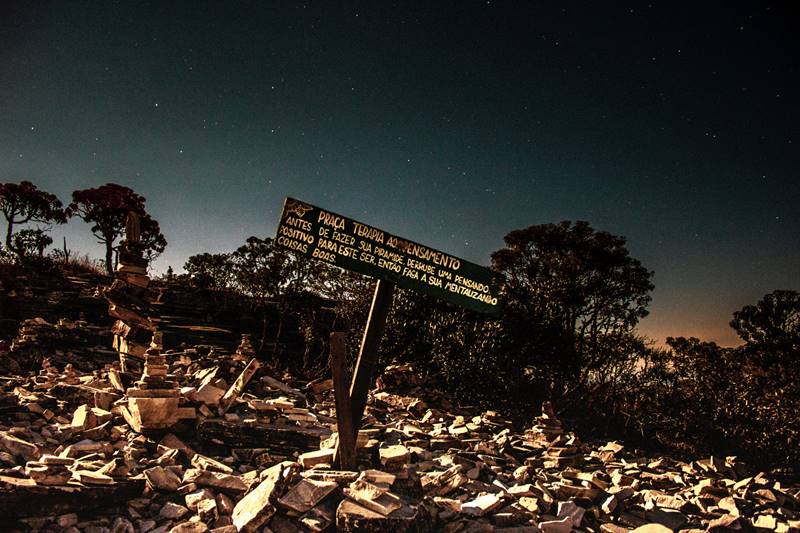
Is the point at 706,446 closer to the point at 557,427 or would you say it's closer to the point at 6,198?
the point at 557,427

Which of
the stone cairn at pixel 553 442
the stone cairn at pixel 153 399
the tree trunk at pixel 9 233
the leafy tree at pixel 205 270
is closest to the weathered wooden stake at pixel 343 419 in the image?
the stone cairn at pixel 153 399

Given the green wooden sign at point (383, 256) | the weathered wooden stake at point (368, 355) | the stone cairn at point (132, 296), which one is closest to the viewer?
the green wooden sign at point (383, 256)

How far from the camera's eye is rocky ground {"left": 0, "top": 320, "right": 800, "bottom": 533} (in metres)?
4.64

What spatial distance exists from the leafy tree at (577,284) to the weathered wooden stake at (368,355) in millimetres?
7413

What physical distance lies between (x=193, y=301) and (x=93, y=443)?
59.9 ft

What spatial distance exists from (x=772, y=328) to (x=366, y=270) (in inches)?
650

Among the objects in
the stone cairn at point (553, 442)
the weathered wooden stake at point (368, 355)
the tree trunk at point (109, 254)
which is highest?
the tree trunk at point (109, 254)

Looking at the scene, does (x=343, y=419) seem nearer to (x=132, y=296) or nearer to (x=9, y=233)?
(x=132, y=296)

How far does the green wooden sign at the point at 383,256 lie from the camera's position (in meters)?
5.18

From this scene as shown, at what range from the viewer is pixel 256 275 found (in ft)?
58.9

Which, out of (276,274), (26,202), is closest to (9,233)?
(26,202)

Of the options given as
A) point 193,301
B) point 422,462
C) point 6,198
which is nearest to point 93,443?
point 422,462

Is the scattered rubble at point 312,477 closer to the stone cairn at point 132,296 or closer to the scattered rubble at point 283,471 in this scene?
the scattered rubble at point 283,471

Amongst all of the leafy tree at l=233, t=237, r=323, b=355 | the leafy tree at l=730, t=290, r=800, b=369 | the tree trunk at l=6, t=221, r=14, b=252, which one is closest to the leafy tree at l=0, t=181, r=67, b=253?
the tree trunk at l=6, t=221, r=14, b=252
